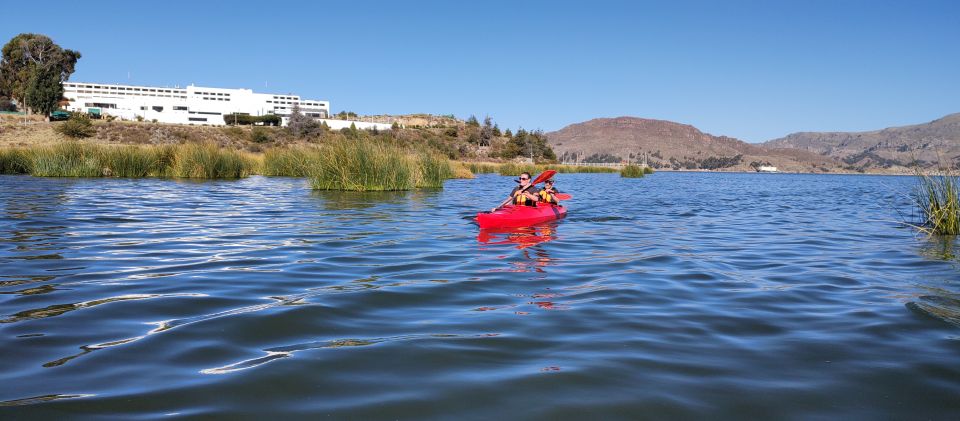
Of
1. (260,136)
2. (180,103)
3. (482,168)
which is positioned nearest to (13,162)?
(482,168)

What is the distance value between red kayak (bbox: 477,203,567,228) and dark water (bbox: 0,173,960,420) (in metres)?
1.42

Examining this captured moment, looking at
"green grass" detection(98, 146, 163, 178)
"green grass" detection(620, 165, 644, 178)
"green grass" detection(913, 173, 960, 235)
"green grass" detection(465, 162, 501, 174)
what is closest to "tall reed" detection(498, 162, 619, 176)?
"green grass" detection(465, 162, 501, 174)

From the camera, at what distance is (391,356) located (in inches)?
157

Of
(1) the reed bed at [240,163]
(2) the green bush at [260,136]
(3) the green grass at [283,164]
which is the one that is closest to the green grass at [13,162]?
(1) the reed bed at [240,163]

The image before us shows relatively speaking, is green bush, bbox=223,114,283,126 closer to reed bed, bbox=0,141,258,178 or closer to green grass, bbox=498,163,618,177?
green grass, bbox=498,163,618,177

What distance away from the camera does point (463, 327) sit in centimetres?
479

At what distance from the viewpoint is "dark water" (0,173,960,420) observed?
330 cm

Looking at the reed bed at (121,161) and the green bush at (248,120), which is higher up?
the green bush at (248,120)

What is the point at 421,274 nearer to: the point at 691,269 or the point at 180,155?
the point at 691,269

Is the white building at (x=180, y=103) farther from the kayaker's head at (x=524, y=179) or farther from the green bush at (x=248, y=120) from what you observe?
the kayaker's head at (x=524, y=179)

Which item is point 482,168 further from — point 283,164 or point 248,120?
point 248,120

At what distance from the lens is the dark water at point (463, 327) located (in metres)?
3.30

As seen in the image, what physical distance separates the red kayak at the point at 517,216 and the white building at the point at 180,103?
80.2m

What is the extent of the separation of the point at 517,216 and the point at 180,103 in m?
96.1
